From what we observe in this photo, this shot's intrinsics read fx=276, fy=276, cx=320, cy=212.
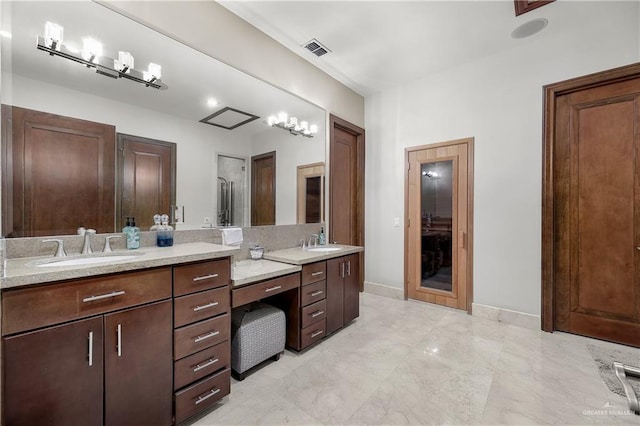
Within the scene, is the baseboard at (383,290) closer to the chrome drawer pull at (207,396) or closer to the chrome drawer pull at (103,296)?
the chrome drawer pull at (207,396)

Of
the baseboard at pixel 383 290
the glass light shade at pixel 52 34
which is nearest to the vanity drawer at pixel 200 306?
the glass light shade at pixel 52 34

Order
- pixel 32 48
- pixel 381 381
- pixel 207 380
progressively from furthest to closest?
pixel 381 381, pixel 207 380, pixel 32 48

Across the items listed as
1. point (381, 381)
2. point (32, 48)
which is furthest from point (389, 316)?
point (32, 48)

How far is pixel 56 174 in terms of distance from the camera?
1611mm

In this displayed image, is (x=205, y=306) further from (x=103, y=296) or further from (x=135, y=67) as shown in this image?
(x=135, y=67)

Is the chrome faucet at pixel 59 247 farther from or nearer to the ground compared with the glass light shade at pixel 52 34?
nearer to the ground

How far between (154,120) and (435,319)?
3.35 m

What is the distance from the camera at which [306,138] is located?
126 inches

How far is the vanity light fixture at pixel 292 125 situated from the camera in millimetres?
2872

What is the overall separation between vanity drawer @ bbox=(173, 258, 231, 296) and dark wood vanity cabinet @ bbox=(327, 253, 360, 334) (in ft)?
3.70

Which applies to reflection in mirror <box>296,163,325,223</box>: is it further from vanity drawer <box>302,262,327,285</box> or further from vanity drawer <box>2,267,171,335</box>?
vanity drawer <box>2,267,171,335</box>

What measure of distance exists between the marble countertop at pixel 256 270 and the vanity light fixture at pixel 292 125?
1413 millimetres

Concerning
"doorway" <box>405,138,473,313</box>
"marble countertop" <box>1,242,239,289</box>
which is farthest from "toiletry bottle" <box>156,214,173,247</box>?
"doorway" <box>405,138,473,313</box>

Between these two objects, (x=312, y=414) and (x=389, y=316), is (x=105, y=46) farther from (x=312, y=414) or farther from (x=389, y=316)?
(x=389, y=316)
